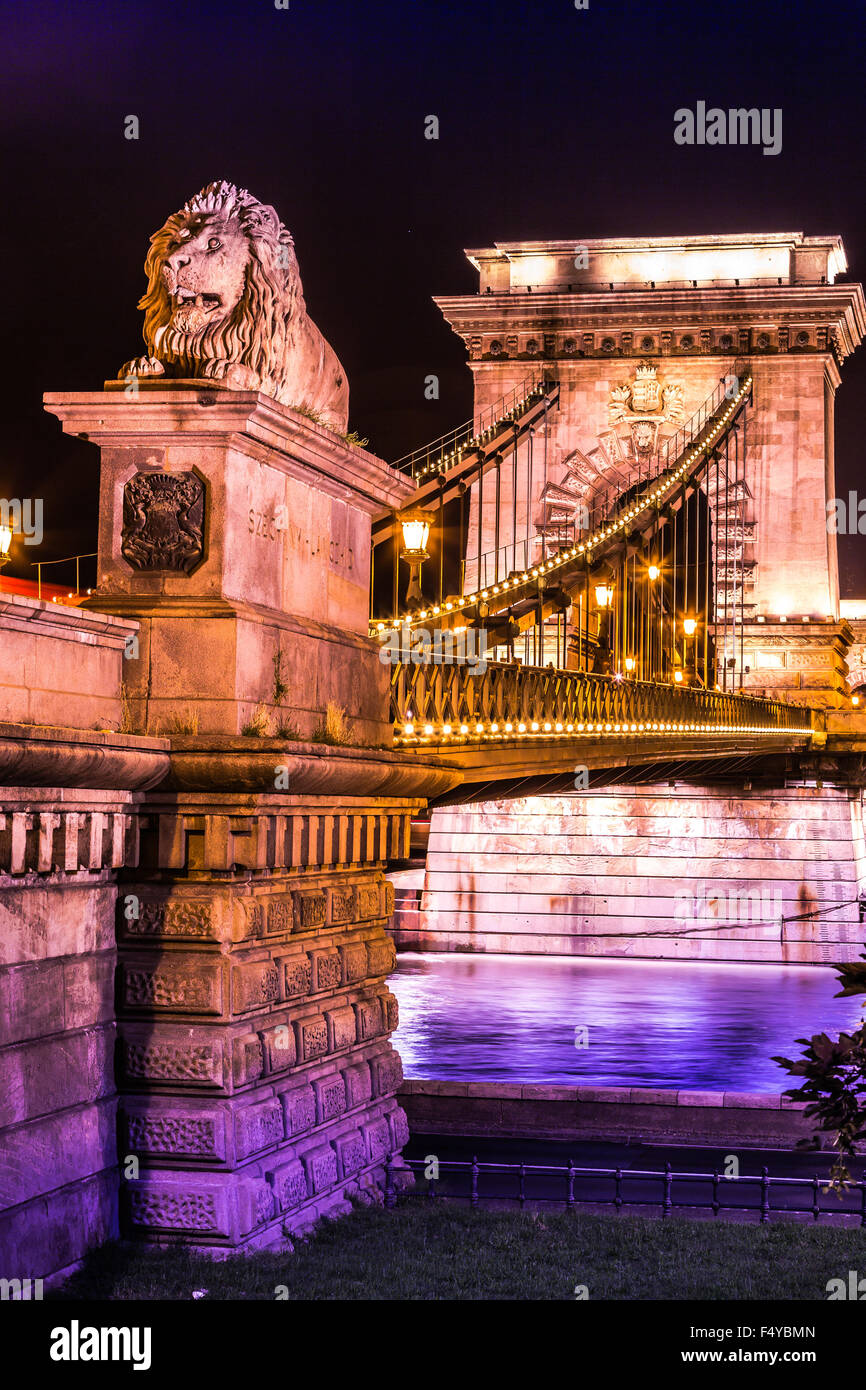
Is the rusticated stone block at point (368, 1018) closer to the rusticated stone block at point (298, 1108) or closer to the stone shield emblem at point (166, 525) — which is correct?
the rusticated stone block at point (298, 1108)

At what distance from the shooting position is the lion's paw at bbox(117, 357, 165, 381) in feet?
35.8

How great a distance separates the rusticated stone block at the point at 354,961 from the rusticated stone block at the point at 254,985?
1.39m

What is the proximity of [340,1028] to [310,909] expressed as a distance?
0.88 m

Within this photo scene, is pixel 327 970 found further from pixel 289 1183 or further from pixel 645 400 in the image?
pixel 645 400

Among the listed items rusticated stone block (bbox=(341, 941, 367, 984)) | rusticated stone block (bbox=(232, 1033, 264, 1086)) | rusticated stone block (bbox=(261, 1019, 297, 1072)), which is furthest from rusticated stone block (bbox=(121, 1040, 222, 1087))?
rusticated stone block (bbox=(341, 941, 367, 984))

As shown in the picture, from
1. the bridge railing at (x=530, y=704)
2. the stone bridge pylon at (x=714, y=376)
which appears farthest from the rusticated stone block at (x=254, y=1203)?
the stone bridge pylon at (x=714, y=376)

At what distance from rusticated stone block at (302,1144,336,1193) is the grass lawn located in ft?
0.81

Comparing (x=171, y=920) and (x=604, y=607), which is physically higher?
(x=604, y=607)

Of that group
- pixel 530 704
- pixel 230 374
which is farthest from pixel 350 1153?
pixel 530 704

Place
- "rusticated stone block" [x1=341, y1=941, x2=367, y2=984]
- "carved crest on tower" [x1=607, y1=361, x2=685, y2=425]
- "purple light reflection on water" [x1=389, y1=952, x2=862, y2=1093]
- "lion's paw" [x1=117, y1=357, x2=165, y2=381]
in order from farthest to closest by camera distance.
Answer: "carved crest on tower" [x1=607, y1=361, x2=685, y2=425] < "purple light reflection on water" [x1=389, y1=952, x2=862, y2=1093] < "rusticated stone block" [x1=341, y1=941, x2=367, y2=984] < "lion's paw" [x1=117, y1=357, x2=165, y2=381]

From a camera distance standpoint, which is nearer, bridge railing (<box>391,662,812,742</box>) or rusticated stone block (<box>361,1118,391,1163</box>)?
rusticated stone block (<box>361,1118,391,1163</box>)

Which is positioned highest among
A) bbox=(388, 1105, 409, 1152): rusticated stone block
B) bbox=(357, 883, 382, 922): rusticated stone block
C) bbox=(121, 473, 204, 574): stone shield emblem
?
bbox=(121, 473, 204, 574): stone shield emblem

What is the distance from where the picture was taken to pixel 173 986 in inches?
400

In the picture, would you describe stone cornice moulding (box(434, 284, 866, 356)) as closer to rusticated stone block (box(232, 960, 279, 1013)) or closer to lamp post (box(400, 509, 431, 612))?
lamp post (box(400, 509, 431, 612))
